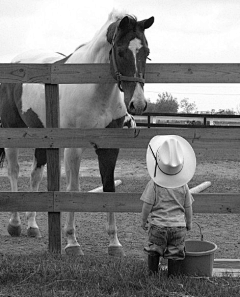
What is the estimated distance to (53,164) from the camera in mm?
4555

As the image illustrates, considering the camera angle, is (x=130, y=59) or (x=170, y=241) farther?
(x=130, y=59)

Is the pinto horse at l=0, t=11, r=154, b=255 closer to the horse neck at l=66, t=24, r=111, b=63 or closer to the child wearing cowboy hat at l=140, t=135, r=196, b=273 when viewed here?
the horse neck at l=66, t=24, r=111, b=63

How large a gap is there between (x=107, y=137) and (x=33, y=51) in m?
3.30

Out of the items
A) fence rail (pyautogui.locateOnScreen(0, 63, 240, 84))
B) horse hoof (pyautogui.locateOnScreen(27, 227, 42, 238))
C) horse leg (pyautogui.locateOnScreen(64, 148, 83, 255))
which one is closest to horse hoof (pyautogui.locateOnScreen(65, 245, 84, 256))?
horse leg (pyautogui.locateOnScreen(64, 148, 83, 255))

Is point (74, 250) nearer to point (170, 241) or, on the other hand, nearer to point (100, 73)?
point (170, 241)

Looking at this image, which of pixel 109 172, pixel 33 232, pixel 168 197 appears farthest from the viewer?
pixel 33 232

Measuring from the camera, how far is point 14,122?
6586 millimetres

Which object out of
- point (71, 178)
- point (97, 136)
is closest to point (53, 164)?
→ point (97, 136)

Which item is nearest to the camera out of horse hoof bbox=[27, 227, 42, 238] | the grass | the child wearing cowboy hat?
the grass

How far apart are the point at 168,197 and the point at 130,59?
62.0 inches

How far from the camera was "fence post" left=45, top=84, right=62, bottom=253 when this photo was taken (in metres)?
4.50

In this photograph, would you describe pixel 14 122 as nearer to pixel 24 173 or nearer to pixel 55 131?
pixel 55 131

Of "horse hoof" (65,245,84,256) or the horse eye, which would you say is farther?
"horse hoof" (65,245,84,256)

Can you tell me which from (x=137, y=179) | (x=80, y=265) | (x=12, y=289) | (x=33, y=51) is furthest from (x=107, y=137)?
(x=137, y=179)
